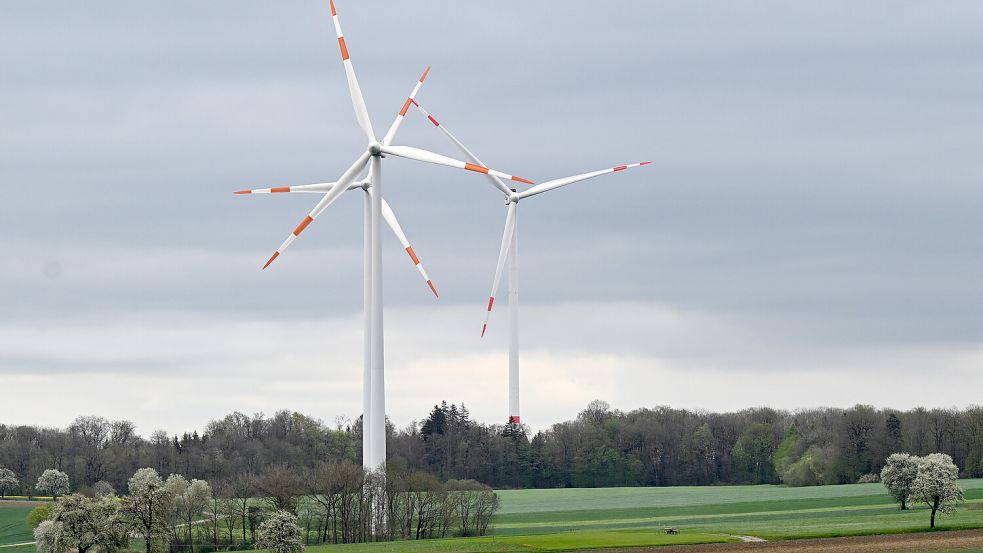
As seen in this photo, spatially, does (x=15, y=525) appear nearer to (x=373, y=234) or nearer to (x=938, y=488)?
(x=373, y=234)

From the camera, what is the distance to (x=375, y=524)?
106 meters

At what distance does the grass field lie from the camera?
93.8 metres

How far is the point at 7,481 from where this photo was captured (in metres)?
177

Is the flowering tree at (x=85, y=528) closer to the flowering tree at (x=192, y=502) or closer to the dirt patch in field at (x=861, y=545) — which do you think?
the flowering tree at (x=192, y=502)

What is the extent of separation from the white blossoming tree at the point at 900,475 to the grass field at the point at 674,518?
2.01 meters

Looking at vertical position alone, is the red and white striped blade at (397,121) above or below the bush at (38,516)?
above

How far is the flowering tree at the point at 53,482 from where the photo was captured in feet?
555

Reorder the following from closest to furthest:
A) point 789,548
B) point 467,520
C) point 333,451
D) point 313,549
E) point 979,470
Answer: point 789,548
point 313,549
point 467,520
point 979,470
point 333,451

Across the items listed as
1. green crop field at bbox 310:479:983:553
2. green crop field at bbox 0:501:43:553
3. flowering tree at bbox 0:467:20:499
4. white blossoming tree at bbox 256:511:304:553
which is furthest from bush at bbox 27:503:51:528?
flowering tree at bbox 0:467:20:499

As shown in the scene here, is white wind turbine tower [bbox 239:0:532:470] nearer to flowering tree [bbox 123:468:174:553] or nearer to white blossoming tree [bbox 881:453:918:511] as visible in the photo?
flowering tree [bbox 123:468:174:553]

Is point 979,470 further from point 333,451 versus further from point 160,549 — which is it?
point 160,549

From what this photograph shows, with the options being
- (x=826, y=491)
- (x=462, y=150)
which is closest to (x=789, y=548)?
(x=462, y=150)

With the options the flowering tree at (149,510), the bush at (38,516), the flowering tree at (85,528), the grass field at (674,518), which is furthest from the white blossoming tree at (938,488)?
the bush at (38,516)

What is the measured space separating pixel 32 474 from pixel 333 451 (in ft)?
129
